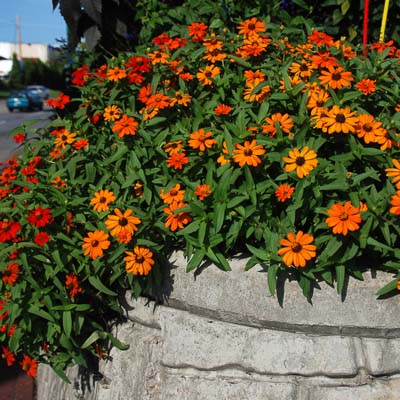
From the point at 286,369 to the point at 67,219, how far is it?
3.32 feet

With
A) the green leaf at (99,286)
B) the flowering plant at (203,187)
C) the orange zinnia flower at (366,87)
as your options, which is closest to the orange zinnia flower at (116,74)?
the flowering plant at (203,187)

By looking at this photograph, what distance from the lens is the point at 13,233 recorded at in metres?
2.21

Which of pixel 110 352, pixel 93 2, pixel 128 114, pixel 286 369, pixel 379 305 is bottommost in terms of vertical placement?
pixel 110 352

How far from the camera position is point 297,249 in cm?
183

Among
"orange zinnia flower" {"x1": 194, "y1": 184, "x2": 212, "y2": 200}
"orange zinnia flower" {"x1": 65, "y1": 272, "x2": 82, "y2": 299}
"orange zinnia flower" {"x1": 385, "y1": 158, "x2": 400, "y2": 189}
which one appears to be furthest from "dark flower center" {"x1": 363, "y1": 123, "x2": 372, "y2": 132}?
"orange zinnia flower" {"x1": 65, "y1": 272, "x2": 82, "y2": 299}

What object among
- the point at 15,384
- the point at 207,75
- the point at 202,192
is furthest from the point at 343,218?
the point at 15,384

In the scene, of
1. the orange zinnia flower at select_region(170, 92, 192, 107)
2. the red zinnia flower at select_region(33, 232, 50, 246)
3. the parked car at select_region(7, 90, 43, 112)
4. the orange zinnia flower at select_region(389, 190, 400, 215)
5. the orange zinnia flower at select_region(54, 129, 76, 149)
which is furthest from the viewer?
the parked car at select_region(7, 90, 43, 112)

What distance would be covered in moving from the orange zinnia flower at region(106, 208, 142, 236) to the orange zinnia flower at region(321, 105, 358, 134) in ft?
2.51

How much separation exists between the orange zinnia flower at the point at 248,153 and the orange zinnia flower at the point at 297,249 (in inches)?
12.6

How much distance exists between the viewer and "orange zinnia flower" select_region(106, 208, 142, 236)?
6.81 ft

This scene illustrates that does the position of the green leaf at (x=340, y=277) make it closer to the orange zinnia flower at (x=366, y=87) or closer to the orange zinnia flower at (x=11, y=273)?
the orange zinnia flower at (x=366, y=87)

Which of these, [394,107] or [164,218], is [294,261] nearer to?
[164,218]

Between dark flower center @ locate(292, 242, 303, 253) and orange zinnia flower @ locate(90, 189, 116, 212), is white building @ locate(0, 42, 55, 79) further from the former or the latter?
dark flower center @ locate(292, 242, 303, 253)

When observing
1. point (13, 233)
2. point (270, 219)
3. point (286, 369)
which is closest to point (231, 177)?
point (270, 219)
